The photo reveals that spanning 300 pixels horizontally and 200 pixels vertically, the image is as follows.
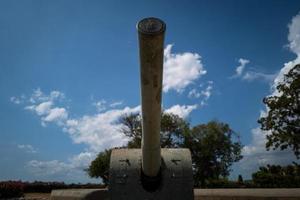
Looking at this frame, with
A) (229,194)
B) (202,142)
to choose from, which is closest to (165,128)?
(202,142)

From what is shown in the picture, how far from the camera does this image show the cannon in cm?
500

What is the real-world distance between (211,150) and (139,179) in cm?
3101

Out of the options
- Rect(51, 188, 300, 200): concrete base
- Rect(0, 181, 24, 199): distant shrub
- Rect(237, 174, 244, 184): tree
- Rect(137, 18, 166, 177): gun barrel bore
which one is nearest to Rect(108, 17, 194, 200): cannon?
Rect(137, 18, 166, 177): gun barrel bore

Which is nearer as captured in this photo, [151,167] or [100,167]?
[151,167]

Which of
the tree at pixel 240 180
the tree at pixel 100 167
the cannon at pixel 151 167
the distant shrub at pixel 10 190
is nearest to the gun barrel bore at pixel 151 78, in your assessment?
the cannon at pixel 151 167

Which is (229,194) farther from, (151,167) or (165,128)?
(165,128)

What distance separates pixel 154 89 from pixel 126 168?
2.56 meters

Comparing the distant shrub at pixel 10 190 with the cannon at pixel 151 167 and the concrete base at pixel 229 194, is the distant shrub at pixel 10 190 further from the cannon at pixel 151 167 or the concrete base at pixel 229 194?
the cannon at pixel 151 167

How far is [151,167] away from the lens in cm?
636

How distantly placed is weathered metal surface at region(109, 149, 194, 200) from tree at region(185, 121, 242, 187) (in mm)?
29577

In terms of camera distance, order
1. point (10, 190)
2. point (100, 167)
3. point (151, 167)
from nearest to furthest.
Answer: point (151, 167), point (10, 190), point (100, 167)

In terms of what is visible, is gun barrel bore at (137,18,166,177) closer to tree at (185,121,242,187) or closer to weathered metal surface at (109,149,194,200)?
weathered metal surface at (109,149,194,200)

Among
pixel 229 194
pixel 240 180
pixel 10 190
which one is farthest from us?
pixel 240 180

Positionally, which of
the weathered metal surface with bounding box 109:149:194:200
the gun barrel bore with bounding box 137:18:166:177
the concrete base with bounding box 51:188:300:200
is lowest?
the concrete base with bounding box 51:188:300:200
